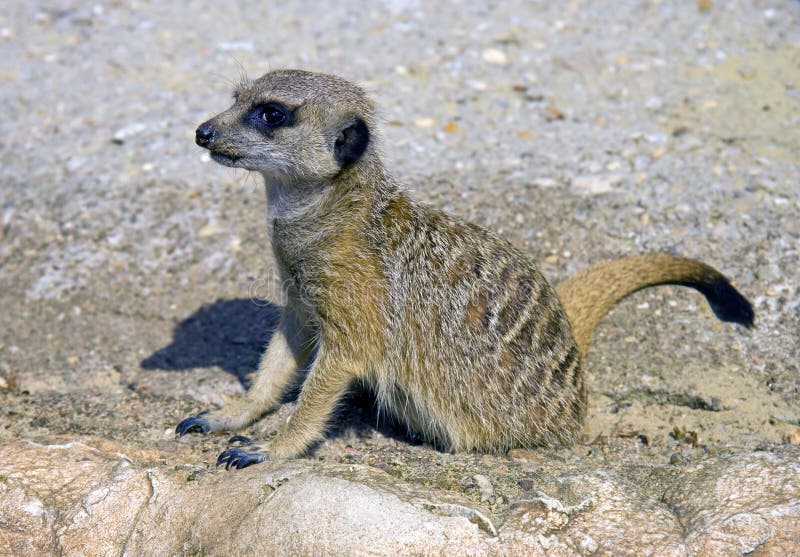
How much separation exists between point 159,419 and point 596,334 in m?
1.91

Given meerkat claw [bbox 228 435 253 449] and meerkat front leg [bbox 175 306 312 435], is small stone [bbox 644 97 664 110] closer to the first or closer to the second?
meerkat front leg [bbox 175 306 312 435]

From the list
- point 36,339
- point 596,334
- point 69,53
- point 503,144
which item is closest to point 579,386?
point 596,334

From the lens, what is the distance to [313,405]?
3.16m

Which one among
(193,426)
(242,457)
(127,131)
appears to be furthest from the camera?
(127,131)

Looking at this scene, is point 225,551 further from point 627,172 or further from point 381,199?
point 627,172

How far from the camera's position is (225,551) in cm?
260

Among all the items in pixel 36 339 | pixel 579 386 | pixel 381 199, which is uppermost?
pixel 381 199

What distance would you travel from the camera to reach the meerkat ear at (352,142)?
3145 millimetres

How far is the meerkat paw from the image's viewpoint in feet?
9.96

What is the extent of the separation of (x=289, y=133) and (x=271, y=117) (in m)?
0.09

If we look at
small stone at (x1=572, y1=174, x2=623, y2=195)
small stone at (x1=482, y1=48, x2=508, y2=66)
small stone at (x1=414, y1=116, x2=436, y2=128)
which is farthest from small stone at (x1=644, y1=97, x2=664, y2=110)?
small stone at (x1=414, y1=116, x2=436, y2=128)

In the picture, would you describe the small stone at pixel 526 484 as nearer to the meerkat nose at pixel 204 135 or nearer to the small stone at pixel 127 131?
the meerkat nose at pixel 204 135

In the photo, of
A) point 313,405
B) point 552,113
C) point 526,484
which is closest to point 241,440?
point 313,405

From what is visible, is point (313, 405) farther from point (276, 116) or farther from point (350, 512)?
point (276, 116)
